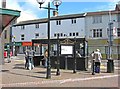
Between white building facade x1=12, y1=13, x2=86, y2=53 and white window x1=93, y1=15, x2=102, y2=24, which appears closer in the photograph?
white window x1=93, y1=15, x2=102, y2=24

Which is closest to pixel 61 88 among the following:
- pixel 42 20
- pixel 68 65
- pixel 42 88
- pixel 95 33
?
pixel 42 88

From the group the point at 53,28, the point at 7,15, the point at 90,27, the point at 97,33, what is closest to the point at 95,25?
the point at 90,27

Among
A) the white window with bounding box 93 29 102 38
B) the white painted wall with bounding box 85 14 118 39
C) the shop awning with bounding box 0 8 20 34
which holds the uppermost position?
the white painted wall with bounding box 85 14 118 39

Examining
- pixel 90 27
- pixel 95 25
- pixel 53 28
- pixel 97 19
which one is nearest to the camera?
pixel 97 19

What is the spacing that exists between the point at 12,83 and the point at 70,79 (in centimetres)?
368

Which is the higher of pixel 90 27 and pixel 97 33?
pixel 90 27

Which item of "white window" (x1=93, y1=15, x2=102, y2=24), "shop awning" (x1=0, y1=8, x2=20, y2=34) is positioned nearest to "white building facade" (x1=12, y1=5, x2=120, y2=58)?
"white window" (x1=93, y1=15, x2=102, y2=24)

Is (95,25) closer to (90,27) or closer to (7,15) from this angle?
(90,27)

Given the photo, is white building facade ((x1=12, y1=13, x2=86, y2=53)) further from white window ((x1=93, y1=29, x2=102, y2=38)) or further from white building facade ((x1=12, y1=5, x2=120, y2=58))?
white window ((x1=93, y1=29, x2=102, y2=38))

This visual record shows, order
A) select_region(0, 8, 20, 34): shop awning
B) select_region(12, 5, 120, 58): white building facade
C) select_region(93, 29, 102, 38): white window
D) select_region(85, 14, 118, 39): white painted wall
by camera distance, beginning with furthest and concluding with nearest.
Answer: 1. select_region(93, 29, 102, 38): white window
2. select_region(85, 14, 118, 39): white painted wall
3. select_region(12, 5, 120, 58): white building facade
4. select_region(0, 8, 20, 34): shop awning

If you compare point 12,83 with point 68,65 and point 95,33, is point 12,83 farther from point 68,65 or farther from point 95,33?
point 95,33

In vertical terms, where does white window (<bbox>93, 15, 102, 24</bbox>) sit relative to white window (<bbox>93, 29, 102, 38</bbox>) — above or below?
above

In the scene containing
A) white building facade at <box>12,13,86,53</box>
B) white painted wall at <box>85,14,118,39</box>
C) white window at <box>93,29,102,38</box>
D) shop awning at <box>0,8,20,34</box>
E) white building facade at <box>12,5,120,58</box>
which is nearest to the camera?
shop awning at <box>0,8,20,34</box>

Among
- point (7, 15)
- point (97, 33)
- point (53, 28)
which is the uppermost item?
point (53, 28)
